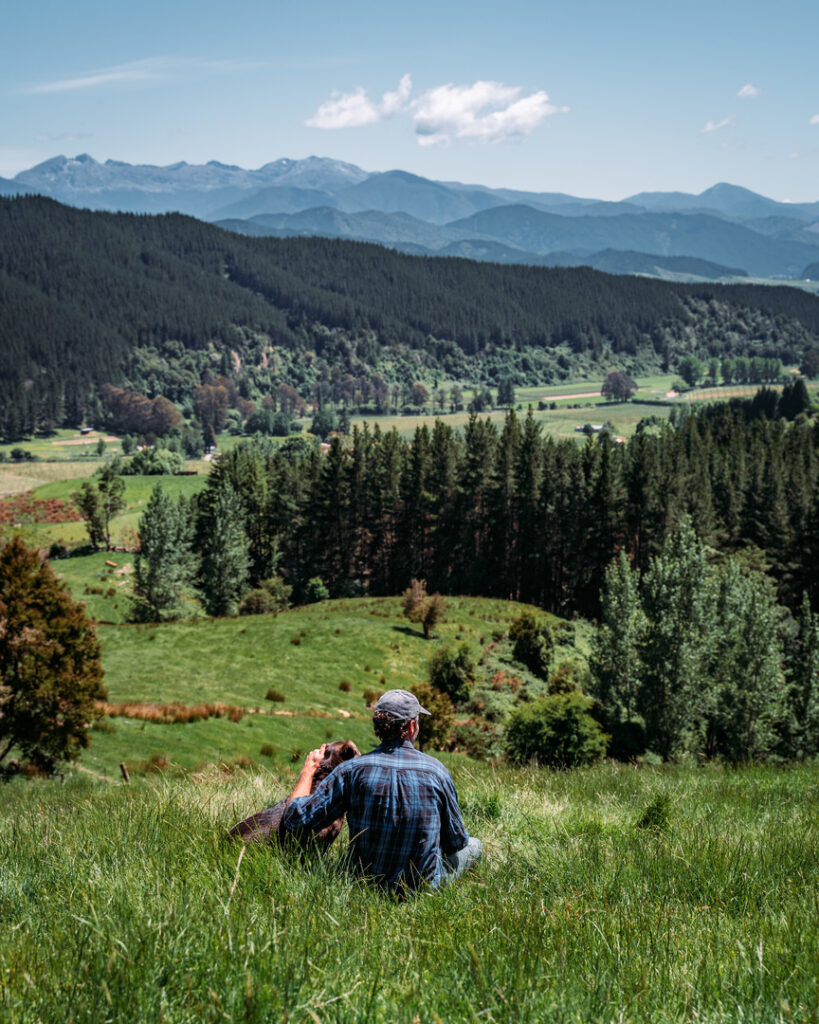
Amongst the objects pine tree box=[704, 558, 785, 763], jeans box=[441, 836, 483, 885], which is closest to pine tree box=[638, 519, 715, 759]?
pine tree box=[704, 558, 785, 763]

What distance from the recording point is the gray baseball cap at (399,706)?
5.23m

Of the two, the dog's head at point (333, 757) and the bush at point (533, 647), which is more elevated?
the dog's head at point (333, 757)

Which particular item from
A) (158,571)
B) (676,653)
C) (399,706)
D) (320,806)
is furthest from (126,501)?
(320,806)

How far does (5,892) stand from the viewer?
13.9ft

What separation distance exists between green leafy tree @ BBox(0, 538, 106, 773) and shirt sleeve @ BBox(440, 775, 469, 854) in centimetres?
1651

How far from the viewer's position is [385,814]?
4902 millimetres

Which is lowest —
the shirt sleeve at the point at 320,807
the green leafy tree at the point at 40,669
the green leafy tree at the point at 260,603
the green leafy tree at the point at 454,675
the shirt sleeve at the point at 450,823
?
the green leafy tree at the point at 260,603

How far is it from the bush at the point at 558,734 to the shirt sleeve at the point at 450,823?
2485 cm

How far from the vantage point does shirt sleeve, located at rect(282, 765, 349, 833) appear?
480cm

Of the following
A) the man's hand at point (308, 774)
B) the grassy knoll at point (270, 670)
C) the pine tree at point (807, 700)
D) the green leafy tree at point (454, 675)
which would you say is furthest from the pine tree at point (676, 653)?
the man's hand at point (308, 774)

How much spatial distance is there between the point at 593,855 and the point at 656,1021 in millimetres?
2413

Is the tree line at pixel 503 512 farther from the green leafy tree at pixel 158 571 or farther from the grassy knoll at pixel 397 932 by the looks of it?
the grassy knoll at pixel 397 932

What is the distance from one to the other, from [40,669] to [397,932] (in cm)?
1807

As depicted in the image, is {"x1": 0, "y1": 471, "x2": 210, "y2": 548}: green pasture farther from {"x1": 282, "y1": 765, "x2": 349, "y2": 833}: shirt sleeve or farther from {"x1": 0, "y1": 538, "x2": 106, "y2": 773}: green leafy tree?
{"x1": 282, "y1": 765, "x2": 349, "y2": 833}: shirt sleeve
